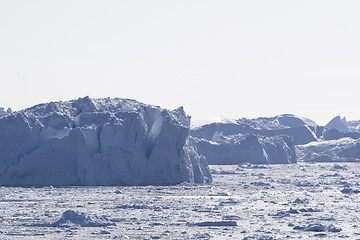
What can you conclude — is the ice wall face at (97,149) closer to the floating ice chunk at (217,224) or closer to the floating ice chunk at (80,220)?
the floating ice chunk at (80,220)

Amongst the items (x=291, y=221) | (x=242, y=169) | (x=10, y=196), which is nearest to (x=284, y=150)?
(x=242, y=169)

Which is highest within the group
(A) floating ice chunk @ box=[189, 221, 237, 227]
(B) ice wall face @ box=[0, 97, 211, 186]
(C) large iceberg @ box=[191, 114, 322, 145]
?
(C) large iceberg @ box=[191, 114, 322, 145]

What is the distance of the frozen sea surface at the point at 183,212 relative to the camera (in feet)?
56.6

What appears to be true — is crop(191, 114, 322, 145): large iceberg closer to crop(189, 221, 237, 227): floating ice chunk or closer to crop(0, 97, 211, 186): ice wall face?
crop(0, 97, 211, 186): ice wall face

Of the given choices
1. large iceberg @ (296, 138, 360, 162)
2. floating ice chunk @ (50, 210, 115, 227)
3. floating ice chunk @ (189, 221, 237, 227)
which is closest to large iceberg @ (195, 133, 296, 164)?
large iceberg @ (296, 138, 360, 162)

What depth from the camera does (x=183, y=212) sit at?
68.8ft

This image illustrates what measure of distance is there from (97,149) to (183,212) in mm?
9597

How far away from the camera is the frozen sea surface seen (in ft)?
56.6

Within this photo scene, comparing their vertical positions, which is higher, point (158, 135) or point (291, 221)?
point (158, 135)

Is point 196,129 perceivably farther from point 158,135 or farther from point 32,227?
point 32,227

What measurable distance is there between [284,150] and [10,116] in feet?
82.1

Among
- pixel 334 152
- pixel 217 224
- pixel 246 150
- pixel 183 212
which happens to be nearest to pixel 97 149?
pixel 183 212

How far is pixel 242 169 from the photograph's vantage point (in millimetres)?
43625

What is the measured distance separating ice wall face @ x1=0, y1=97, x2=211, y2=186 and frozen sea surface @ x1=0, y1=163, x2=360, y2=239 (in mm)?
1228
